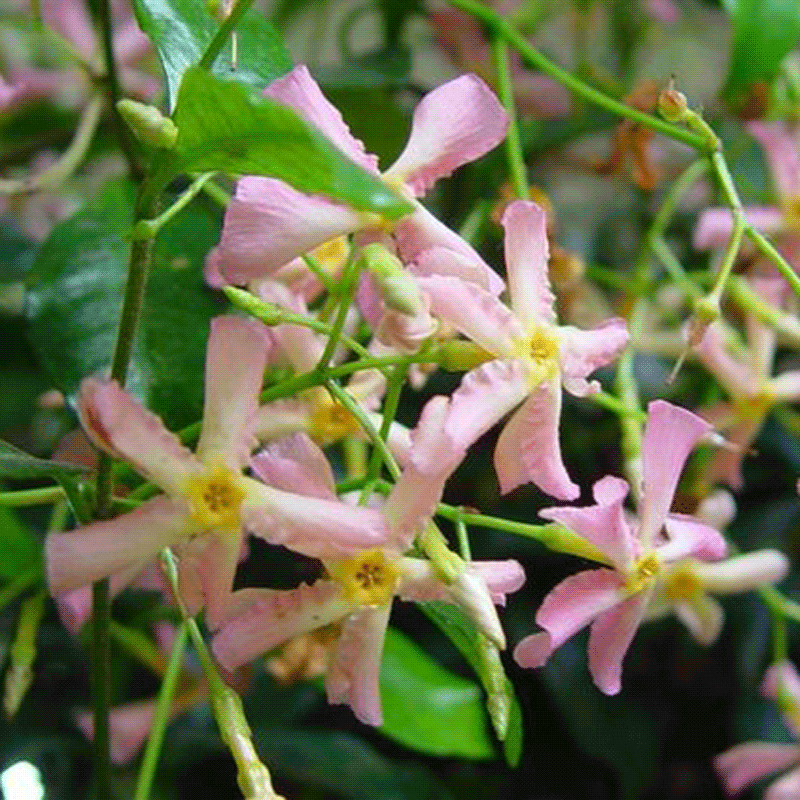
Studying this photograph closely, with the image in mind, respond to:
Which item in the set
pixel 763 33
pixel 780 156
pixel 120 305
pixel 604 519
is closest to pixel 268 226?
pixel 604 519

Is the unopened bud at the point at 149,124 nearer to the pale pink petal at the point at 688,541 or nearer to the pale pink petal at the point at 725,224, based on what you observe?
the pale pink petal at the point at 688,541

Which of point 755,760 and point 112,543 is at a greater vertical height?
point 112,543

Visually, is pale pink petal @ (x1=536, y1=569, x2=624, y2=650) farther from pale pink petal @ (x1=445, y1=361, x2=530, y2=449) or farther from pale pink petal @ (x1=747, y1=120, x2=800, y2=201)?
pale pink petal @ (x1=747, y1=120, x2=800, y2=201)

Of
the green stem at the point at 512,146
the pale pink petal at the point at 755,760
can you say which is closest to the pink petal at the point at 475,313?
the green stem at the point at 512,146

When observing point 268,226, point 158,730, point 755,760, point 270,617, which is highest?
point 268,226

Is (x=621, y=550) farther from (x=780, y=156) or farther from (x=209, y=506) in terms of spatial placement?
(x=780, y=156)

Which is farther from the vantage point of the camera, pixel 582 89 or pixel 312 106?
pixel 582 89

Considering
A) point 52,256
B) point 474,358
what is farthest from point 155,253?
point 474,358
